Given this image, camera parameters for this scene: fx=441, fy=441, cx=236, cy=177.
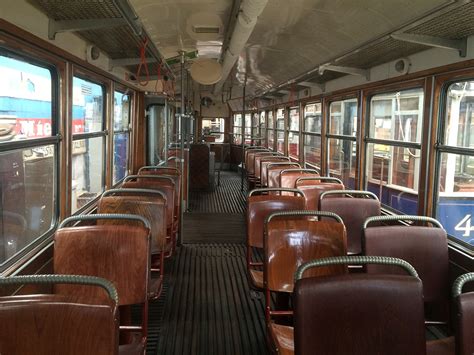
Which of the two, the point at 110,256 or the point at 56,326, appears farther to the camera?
the point at 110,256

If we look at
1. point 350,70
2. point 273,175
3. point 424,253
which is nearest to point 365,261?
point 424,253

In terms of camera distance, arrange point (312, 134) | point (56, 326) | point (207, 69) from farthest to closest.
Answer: point (312, 134) → point (207, 69) → point (56, 326)

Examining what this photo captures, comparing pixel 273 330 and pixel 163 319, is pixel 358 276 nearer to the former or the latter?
pixel 273 330

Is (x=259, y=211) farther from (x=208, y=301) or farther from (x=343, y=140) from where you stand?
(x=343, y=140)

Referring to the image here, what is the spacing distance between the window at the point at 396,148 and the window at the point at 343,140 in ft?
1.08

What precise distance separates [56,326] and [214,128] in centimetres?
1314

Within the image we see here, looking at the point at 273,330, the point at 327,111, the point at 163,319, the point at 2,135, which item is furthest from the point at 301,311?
the point at 327,111

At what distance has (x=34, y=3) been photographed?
2422 mm

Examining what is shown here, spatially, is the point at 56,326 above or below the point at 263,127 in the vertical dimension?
below

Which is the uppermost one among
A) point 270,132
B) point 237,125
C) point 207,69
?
point 207,69

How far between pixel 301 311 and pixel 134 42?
3.03 metres

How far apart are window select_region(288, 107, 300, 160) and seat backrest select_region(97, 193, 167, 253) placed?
17.2 ft

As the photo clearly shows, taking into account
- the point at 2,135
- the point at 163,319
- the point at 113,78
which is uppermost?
the point at 113,78

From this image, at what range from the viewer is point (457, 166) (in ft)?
10.1
